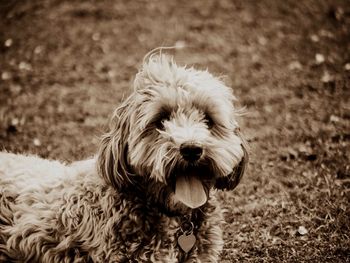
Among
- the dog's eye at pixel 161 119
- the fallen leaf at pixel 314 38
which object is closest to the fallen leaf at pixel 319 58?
the fallen leaf at pixel 314 38

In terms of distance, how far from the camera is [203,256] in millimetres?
3852

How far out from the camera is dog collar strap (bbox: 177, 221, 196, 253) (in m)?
3.74

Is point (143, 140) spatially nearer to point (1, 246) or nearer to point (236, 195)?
point (1, 246)

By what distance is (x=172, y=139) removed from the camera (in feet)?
11.3

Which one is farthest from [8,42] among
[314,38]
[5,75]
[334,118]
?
[334,118]

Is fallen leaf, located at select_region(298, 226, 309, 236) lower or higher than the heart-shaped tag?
lower

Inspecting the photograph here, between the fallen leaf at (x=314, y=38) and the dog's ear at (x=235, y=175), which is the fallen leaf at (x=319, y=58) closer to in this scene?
the fallen leaf at (x=314, y=38)

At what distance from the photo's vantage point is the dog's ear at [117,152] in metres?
3.56

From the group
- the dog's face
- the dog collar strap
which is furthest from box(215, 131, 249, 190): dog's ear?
the dog collar strap

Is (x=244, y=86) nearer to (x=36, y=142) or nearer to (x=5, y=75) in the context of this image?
(x=36, y=142)

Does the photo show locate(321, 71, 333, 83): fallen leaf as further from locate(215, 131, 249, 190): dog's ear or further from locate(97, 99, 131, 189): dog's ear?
locate(97, 99, 131, 189): dog's ear

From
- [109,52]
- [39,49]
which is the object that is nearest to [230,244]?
[109,52]

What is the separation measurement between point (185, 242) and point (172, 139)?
2.79ft

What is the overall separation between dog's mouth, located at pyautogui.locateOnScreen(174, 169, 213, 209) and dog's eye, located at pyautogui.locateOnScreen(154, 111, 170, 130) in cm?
38
